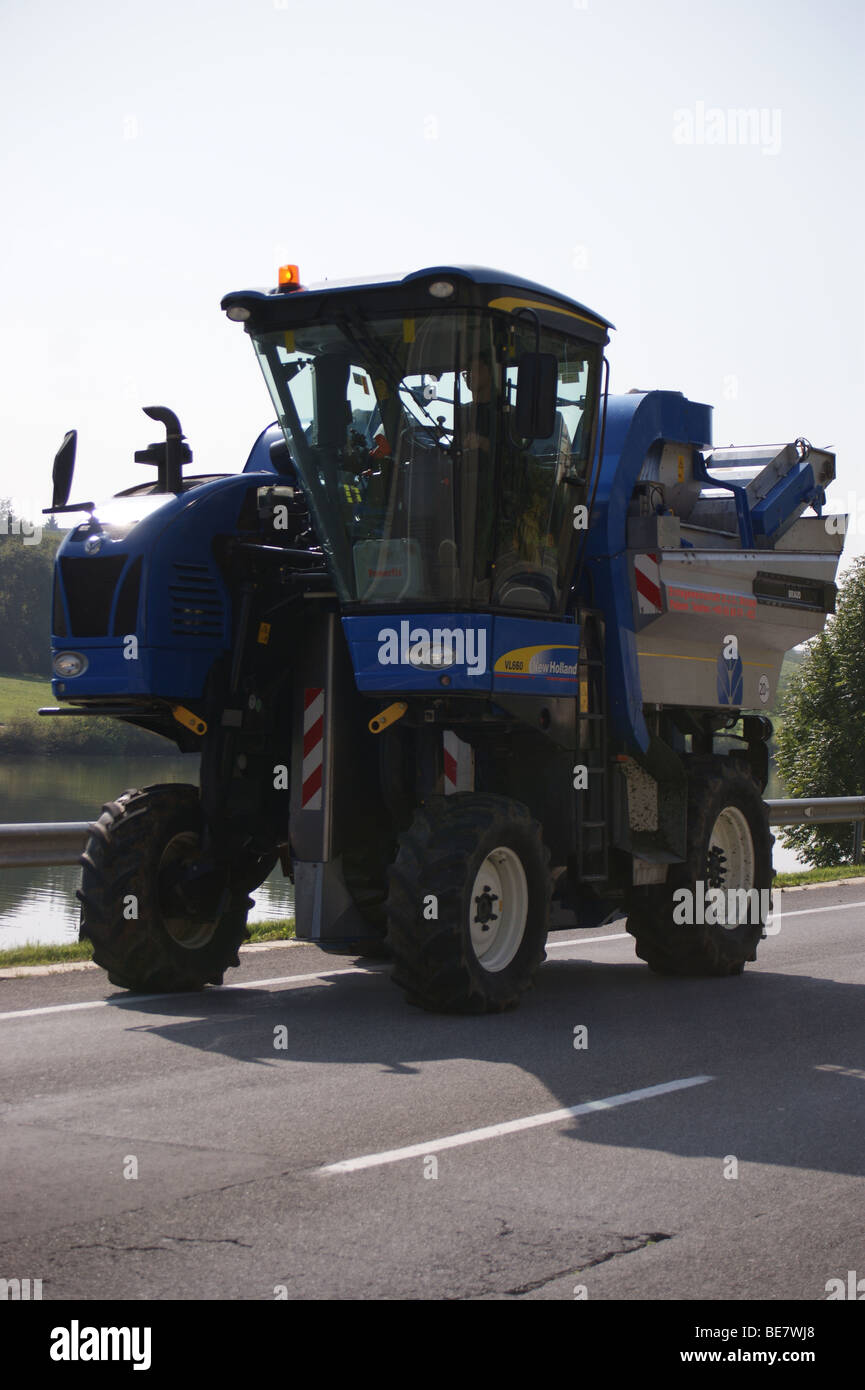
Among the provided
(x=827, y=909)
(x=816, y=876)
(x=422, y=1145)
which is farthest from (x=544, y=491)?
(x=816, y=876)

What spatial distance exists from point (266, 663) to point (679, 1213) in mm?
5555

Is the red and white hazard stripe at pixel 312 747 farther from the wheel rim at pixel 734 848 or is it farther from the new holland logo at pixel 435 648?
the wheel rim at pixel 734 848

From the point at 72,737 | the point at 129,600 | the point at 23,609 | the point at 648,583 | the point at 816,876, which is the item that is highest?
the point at 23,609

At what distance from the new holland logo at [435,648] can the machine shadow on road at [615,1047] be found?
202 cm

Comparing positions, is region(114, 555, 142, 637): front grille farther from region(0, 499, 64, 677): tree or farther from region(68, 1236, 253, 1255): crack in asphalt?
region(0, 499, 64, 677): tree

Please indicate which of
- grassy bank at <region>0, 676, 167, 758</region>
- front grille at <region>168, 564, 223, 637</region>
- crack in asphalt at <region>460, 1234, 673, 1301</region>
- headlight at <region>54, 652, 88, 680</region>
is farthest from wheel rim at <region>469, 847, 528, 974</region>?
grassy bank at <region>0, 676, 167, 758</region>

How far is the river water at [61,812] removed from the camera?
17.3m

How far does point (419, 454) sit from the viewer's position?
9688mm

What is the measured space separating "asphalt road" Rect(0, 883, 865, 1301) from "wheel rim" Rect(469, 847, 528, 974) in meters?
0.42

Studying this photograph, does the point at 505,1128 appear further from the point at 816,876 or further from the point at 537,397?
the point at 816,876

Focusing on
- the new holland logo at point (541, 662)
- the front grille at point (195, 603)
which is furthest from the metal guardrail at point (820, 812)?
the front grille at point (195, 603)

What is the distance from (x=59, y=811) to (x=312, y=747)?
69.8 ft

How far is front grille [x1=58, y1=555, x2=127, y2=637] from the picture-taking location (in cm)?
978
